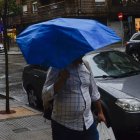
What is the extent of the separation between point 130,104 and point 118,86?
0.62 metres

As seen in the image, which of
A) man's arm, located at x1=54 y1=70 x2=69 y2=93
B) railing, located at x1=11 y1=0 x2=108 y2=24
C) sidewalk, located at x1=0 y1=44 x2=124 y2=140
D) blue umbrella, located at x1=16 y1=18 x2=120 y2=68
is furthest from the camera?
railing, located at x1=11 y1=0 x2=108 y2=24

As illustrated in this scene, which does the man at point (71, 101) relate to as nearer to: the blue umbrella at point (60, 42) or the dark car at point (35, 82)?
the blue umbrella at point (60, 42)

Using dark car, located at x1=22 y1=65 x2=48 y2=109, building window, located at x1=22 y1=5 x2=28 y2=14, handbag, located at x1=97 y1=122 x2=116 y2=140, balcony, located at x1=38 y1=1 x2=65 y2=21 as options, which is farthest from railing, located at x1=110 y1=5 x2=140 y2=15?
handbag, located at x1=97 y1=122 x2=116 y2=140

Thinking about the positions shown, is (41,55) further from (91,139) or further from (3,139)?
(3,139)

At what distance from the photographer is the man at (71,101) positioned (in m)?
4.07

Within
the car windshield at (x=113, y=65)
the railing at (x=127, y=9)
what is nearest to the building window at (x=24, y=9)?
the railing at (x=127, y=9)

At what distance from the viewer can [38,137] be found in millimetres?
7578

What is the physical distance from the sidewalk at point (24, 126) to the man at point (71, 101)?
3.36 metres

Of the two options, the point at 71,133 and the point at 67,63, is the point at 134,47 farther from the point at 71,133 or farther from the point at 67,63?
the point at 67,63

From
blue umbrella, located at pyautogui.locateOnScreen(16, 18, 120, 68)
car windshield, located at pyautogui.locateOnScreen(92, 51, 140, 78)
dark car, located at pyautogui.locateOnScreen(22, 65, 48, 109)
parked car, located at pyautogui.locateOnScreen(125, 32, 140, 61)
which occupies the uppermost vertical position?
blue umbrella, located at pyautogui.locateOnScreen(16, 18, 120, 68)

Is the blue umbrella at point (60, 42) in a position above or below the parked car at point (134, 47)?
above

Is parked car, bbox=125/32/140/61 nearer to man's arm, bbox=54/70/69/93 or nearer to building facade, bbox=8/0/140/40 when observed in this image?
man's arm, bbox=54/70/69/93

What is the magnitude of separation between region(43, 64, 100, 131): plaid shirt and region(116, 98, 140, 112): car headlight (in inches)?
104

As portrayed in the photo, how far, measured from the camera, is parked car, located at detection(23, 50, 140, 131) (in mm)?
6754
